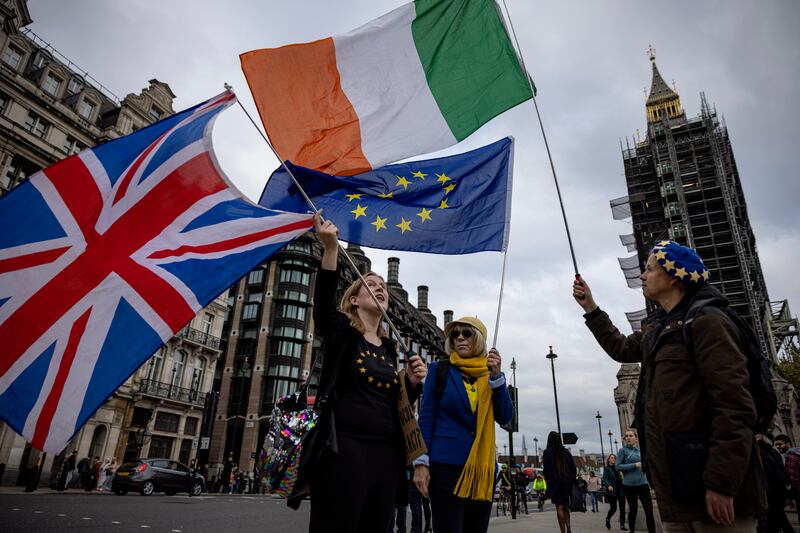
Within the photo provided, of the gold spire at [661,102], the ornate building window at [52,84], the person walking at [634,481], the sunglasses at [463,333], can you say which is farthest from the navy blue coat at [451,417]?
the gold spire at [661,102]

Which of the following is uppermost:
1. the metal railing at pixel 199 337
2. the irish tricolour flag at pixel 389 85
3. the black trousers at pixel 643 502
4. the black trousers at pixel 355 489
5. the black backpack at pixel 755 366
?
the metal railing at pixel 199 337

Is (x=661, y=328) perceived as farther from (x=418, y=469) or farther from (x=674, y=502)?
(x=418, y=469)

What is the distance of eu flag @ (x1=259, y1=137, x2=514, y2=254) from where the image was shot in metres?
5.14

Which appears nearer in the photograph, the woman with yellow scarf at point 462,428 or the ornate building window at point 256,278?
the woman with yellow scarf at point 462,428

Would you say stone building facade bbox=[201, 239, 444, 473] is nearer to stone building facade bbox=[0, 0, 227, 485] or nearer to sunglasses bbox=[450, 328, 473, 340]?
stone building facade bbox=[0, 0, 227, 485]

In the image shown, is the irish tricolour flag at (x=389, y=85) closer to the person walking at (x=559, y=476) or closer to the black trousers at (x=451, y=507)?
the black trousers at (x=451, y=507)

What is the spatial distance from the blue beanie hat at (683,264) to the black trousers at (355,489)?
195cm

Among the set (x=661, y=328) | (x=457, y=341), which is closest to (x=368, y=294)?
(x=457, y=341)

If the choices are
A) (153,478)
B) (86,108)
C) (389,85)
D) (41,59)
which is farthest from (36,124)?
(389,85)

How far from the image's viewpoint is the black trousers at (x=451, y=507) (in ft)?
11.3

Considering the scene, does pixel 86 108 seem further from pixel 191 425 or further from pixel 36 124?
pixel 191 425

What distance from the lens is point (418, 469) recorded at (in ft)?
10.7

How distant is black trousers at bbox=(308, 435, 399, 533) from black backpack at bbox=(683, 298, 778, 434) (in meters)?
1.75

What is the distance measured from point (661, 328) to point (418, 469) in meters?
1.73
